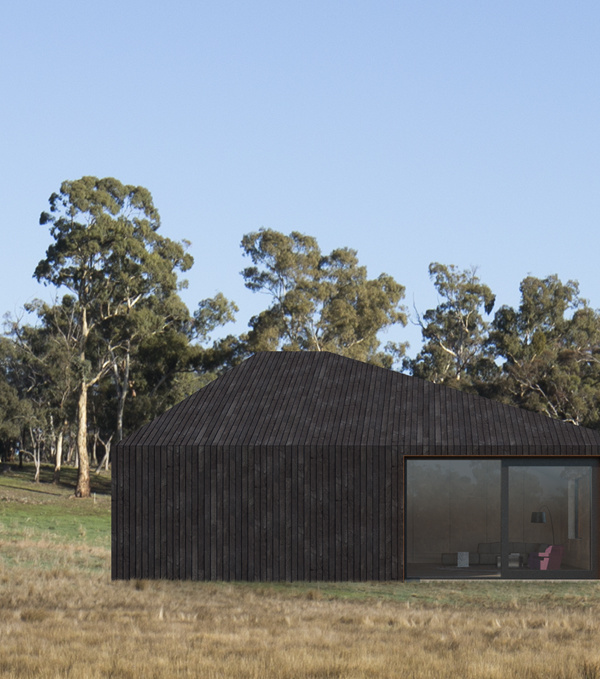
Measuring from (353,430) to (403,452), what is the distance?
1.02m

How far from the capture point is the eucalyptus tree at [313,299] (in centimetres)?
4466

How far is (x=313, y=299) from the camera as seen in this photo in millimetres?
45344

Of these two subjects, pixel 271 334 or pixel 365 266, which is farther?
pixel 365 266

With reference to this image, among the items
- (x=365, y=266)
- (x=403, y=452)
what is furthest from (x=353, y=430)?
(x=365, y=266)

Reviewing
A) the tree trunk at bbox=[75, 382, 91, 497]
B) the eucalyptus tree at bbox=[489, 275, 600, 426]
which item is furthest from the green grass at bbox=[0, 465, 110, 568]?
the eucalyptus tree at bbox=[489, 275, 600, 426]

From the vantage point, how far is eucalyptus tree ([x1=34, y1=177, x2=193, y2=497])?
42.4m

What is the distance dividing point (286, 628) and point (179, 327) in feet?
120

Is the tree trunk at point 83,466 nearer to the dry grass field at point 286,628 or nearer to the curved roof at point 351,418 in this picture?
the dry grass field at point 286,628

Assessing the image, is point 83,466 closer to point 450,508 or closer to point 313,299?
point 313,299

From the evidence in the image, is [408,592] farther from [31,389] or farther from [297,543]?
[31,389]

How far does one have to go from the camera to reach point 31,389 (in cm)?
5350

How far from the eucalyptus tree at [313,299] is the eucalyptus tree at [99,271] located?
432 cm

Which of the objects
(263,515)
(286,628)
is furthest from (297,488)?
(286,628)

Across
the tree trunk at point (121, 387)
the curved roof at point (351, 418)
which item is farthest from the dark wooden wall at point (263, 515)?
the tree trunk at point (121, 387)
